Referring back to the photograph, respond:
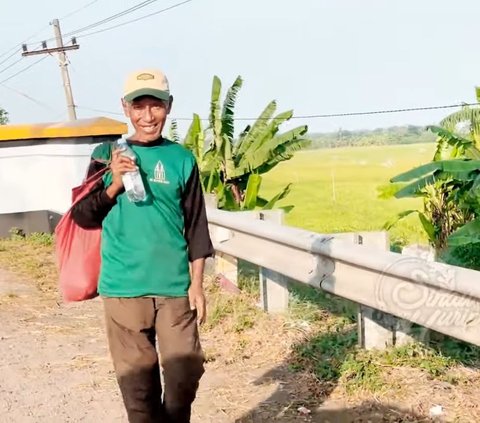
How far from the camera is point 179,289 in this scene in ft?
11.6

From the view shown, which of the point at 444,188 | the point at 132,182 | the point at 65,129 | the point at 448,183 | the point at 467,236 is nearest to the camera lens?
the point at 132,182

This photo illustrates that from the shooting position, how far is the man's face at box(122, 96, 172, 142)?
3457mm

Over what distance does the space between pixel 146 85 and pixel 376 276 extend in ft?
5.87

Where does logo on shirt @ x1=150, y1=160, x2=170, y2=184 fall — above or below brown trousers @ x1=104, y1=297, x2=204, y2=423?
above

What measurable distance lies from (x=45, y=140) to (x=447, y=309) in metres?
9.39

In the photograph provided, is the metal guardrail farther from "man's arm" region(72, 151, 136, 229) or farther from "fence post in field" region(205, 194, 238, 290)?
"man's arm" region(72, 151, 136, 229)

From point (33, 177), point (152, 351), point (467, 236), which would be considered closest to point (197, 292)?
point (152, 351)

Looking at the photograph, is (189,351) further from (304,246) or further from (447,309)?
(304,246)

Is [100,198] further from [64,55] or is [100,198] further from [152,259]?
[64,55]

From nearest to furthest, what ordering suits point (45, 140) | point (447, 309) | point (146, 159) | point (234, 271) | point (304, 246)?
point (146, 159) < point (447, 309) < point (304, 246) < point (234, 271) < point (45, 140)

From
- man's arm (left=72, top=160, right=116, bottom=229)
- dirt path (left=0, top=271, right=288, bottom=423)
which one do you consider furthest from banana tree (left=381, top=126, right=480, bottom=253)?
man's arm (left=72, top=160, right=116, bottom=229)

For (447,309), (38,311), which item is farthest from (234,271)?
(447,309)

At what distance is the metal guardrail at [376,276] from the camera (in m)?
3.69

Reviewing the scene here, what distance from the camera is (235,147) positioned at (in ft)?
40.1
